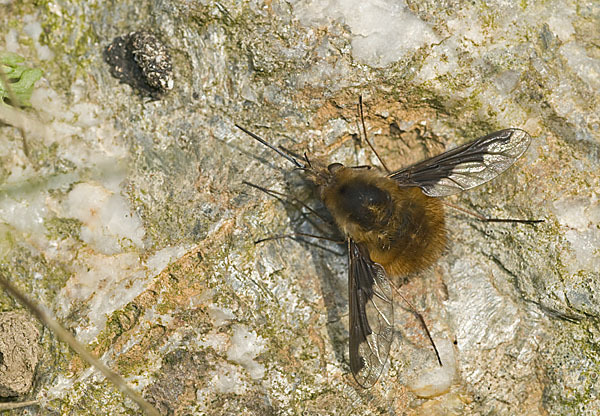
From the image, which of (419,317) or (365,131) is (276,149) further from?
(419,317)

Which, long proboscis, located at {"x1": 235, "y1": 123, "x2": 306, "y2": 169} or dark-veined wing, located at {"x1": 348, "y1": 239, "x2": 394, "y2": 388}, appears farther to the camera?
long proboscis, located at {"x1": 235, "y1": 123, "x2": 306, "y2": 169}

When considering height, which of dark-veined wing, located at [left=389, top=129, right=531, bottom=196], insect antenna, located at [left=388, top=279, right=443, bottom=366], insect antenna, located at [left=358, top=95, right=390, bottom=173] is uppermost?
insect antenna, located at [left=358, top=95, right=390, bottom=173]

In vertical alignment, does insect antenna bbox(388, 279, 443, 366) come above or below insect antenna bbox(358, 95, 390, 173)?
below

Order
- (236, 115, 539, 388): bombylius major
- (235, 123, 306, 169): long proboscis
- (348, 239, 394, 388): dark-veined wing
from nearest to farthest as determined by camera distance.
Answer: (348, 239, 394, 388): dark-veined wing → (236, 115, 539, 388): bombylius major → (235, 123, 306, 169): long proboscis

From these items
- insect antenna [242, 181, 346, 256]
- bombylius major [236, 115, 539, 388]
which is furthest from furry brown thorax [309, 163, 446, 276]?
insect antenna [242, 181, 346, 256]

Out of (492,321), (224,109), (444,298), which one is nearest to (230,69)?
(224,109)

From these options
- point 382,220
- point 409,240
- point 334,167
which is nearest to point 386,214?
point 382,220

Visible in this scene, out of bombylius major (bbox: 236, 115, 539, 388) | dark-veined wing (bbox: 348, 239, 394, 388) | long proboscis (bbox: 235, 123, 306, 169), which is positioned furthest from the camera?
long proboscis (bbox: 235, 123, 306, 169)

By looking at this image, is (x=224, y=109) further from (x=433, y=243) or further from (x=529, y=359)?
(x=529, y=359)

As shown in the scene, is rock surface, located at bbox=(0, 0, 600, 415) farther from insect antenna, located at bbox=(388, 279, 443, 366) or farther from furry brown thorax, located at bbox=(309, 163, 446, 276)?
furry brown thorax, located at bbox=(309, 163, 446, 276)
